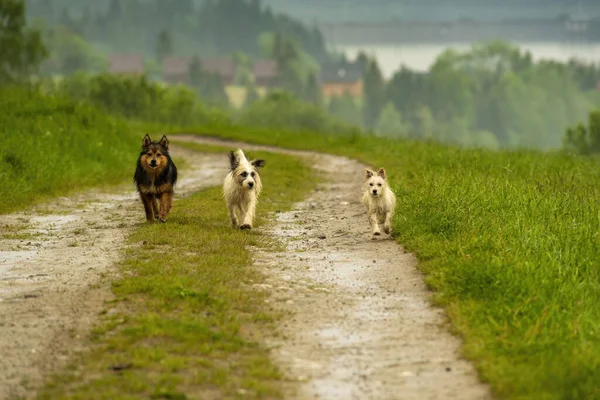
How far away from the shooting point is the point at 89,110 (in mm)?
34031

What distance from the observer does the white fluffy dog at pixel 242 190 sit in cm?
1733

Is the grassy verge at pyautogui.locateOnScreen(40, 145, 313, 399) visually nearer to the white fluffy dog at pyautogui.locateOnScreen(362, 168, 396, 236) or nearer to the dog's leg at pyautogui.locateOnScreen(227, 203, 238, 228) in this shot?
the dog's leg at pyautogui.locateOnScreen(227, 203, 238, 228)

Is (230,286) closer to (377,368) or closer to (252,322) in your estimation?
(252,322)

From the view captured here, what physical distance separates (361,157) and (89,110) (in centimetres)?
859

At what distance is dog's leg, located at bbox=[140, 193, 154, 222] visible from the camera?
17953 mm

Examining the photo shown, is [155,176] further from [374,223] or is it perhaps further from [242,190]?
A: [374,223]

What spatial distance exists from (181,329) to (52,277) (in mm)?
3475

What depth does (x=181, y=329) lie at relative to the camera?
10500mm

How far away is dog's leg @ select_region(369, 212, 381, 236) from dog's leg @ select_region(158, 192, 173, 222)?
11.1 feet

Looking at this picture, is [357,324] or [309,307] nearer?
[357,324]

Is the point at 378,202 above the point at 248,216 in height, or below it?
above

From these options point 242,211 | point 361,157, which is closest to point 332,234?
point 242,211

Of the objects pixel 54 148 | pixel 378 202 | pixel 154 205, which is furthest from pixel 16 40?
pixel 378 202

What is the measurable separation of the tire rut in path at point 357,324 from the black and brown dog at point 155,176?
6.25 ft
